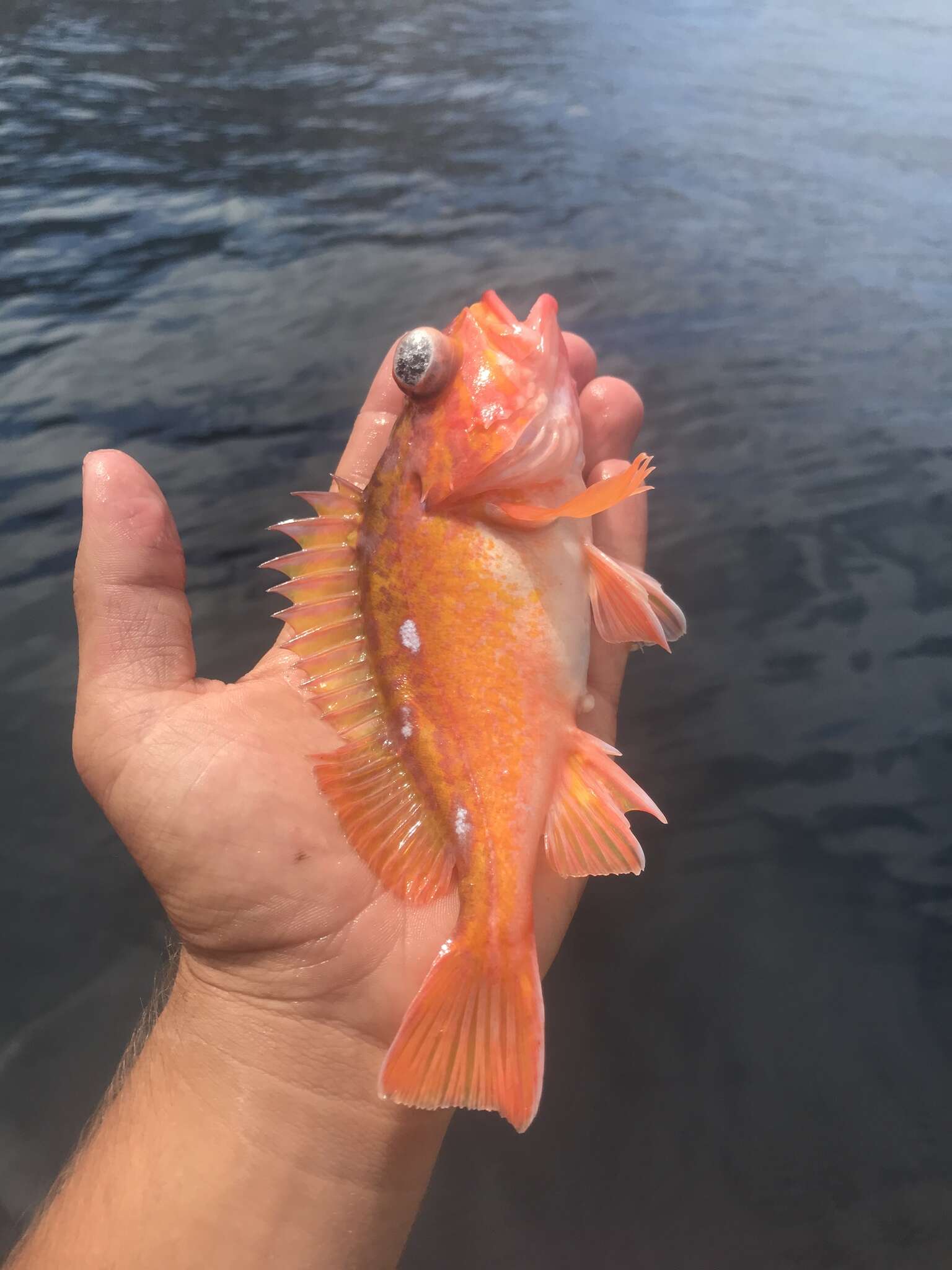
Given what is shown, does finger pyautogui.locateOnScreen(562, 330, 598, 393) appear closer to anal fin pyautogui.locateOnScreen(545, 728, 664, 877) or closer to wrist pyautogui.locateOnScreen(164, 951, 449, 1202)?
anal fin pyautogui.locateOnScreen(545, 728, 664, 877)

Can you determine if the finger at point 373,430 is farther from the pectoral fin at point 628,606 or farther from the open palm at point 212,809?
the pectoral fin at point 628,606

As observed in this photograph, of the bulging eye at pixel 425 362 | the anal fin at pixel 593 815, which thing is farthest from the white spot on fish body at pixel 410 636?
the bulging eye at pixel 425 362

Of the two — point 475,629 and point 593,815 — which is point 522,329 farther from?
point 593,815

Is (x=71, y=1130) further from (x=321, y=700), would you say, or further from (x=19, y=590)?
(x=19, y=590)

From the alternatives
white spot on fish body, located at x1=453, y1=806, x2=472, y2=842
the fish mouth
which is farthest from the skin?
the fish mouth

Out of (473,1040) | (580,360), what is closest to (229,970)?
(473,1040)

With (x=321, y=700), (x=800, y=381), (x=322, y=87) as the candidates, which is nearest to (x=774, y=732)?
(x=321, y=700)
